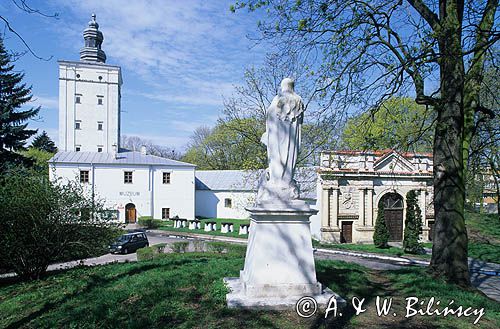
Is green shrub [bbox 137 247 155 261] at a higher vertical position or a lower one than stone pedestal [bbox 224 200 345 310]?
lower

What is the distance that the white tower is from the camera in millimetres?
40219

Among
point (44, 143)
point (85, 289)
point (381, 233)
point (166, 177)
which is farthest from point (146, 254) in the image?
point (44, 143)

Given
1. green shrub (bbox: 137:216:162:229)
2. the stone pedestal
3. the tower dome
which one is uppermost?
the tower dome

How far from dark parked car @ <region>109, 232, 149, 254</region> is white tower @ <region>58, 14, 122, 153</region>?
19249 mm

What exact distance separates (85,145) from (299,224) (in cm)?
3950

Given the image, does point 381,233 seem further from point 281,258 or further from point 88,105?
point 88,105

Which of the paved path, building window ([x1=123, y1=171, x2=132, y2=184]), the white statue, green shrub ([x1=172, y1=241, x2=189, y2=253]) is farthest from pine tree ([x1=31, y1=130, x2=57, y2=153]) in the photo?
the white statue

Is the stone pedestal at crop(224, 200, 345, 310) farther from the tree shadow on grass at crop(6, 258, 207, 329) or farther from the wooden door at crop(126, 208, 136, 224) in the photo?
the wooden door at crop(126, 208, 136, 224)

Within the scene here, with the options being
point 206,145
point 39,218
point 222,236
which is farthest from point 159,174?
point 39,218

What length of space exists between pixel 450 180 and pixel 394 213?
865 inches

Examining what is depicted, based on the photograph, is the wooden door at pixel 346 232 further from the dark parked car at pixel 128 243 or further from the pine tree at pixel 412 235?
the dark parked car at pixel 128 243

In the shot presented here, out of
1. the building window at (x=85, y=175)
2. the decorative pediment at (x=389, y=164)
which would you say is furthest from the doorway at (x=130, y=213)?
the decorative pediment at (x=389, y=164)

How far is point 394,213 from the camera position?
29.2 metres

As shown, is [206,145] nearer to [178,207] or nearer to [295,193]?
[178,207]
